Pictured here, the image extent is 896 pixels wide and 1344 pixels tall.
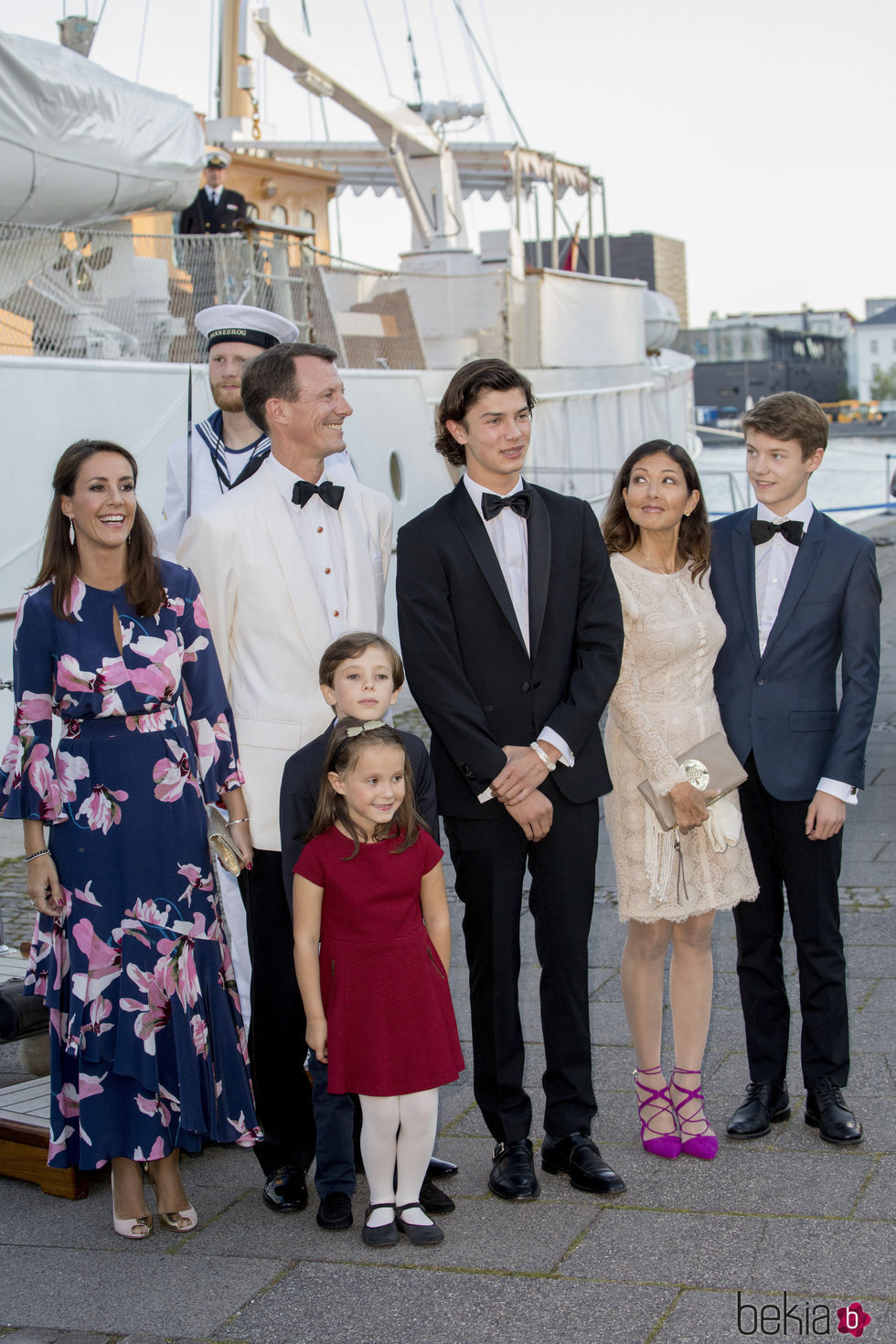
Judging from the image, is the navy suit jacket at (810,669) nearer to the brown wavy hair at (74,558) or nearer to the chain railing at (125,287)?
the brown wavy hair at (74,558)

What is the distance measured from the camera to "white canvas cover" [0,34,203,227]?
29.6 feet

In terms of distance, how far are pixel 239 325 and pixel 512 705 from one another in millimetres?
2231

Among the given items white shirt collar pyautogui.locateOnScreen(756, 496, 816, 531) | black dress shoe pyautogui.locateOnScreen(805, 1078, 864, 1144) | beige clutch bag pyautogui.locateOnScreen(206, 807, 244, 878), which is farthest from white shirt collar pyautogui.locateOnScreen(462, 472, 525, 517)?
black dress shoe pyautogui.locateOnScreen(805, 1078, 864, 1144)

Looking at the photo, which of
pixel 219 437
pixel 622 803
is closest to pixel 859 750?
pixel 622 803

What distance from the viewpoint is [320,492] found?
13.1 feet

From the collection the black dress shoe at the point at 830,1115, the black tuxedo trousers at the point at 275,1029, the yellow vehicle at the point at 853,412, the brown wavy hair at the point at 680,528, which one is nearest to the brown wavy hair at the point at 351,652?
the black tuxedo trousers at the point at 275,1029

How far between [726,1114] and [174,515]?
2787 mm

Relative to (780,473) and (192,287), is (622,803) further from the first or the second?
(192,287)

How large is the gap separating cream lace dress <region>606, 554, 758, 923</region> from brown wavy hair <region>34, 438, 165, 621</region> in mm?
1326

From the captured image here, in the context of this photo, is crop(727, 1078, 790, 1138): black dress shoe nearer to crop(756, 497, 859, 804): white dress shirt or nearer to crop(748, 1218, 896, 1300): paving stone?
crop(748, 1218, 896, 1300): paving stone

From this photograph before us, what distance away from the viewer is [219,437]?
513 cm

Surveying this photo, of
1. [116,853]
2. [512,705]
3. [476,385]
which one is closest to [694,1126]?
[512,705]

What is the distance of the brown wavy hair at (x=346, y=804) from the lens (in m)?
3.59

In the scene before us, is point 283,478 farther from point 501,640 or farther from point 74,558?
point 501,640
